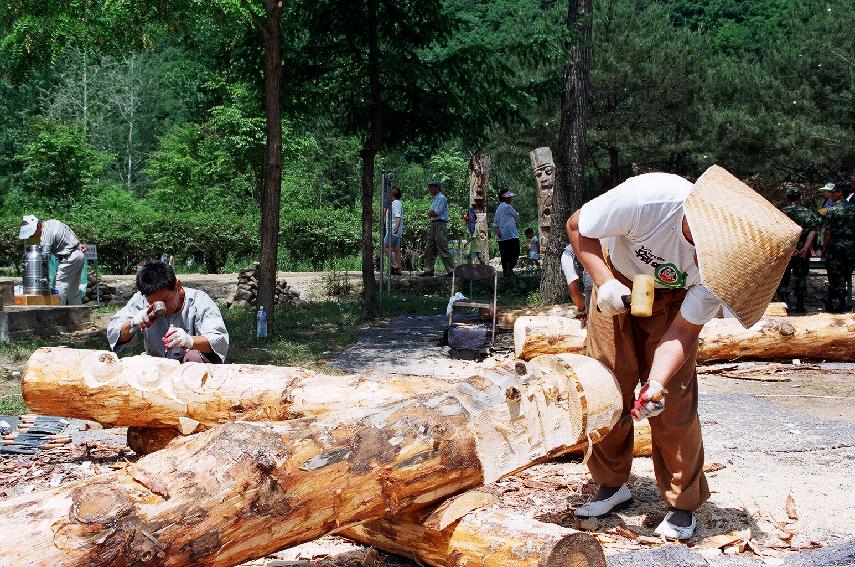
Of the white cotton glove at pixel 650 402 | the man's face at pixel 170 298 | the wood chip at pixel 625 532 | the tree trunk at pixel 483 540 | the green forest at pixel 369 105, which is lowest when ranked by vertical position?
the wood chip at pixel 625 532

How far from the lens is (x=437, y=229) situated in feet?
53.6

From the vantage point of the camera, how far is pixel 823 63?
68.9 ft

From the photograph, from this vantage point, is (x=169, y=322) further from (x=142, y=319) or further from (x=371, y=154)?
(x=371, y=154)

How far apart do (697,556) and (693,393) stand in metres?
0.81

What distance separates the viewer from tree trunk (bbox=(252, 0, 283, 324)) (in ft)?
31.7

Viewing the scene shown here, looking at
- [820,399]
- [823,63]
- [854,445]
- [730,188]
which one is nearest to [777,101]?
[823,63]

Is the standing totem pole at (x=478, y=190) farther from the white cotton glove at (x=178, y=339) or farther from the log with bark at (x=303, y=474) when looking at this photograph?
the log with bark at (x=303, y=474)

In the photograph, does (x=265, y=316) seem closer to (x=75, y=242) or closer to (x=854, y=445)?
(x=75, y=242)

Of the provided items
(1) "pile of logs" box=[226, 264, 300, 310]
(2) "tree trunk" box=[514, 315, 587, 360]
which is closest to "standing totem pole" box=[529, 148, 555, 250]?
(1) "pile of logs" box=[226, 264, 300, 310]

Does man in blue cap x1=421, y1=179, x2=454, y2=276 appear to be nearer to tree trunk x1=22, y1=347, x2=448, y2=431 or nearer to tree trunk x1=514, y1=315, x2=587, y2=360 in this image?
tree trunk x1=514, y1=315, x2=587, y2=360

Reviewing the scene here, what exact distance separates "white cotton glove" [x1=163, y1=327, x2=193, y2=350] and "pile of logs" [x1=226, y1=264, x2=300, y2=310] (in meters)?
8.57

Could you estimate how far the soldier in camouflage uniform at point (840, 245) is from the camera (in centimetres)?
1181

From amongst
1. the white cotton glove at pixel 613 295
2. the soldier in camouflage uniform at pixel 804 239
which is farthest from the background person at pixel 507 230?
the white cotton glove at pixel 613 295

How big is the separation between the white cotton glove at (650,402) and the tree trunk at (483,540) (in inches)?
24.3
